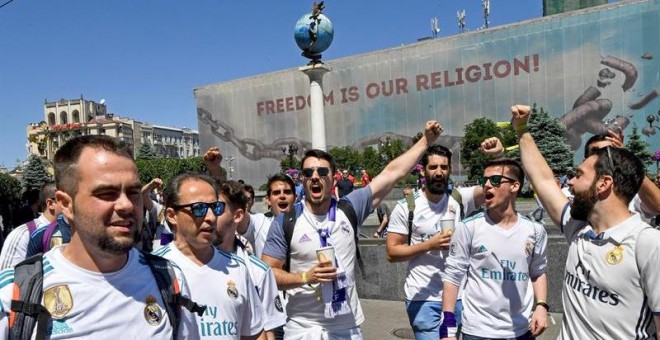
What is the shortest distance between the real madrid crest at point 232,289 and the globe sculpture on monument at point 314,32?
1347 cm

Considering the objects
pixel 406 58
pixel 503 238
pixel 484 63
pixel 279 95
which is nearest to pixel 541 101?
pixel 484 63

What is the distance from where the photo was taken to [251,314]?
2.74 meters

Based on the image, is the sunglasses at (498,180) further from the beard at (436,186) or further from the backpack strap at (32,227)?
the backpack strap at (32,227)

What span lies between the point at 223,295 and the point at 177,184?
65 centimetres

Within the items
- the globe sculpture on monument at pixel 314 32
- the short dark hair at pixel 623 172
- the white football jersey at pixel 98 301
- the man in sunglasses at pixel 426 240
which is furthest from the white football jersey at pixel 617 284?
the globe sculpture on monument at pixel 314 32

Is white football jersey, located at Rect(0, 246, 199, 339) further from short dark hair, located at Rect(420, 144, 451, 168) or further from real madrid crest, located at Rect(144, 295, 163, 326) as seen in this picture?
short dark hair, located at Rect(420, 144, 451, 168)

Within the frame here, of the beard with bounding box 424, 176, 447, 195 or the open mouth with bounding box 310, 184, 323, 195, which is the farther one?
the beard with bounding box 424, 176, 447, 195

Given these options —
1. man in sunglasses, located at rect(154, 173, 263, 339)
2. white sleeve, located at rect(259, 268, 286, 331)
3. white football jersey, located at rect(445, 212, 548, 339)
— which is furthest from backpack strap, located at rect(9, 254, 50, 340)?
white football jersey, located at rect(445, 212, 548, 339)

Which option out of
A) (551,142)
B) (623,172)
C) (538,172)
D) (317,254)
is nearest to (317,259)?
(317,254)

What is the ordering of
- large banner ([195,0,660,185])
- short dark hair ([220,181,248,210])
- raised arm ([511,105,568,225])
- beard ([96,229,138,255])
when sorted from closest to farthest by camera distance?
beard ([96,229,138,255])
raised arm ([511,105,568,225])
short dark hair ([220,181,248,210])
large banner ([195,0,660,185])

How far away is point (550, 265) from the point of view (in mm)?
6957

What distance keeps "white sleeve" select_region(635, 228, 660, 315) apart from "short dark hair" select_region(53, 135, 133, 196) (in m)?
2.26

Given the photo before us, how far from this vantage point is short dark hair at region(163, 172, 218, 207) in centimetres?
288

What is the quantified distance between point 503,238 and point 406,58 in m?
61.0
